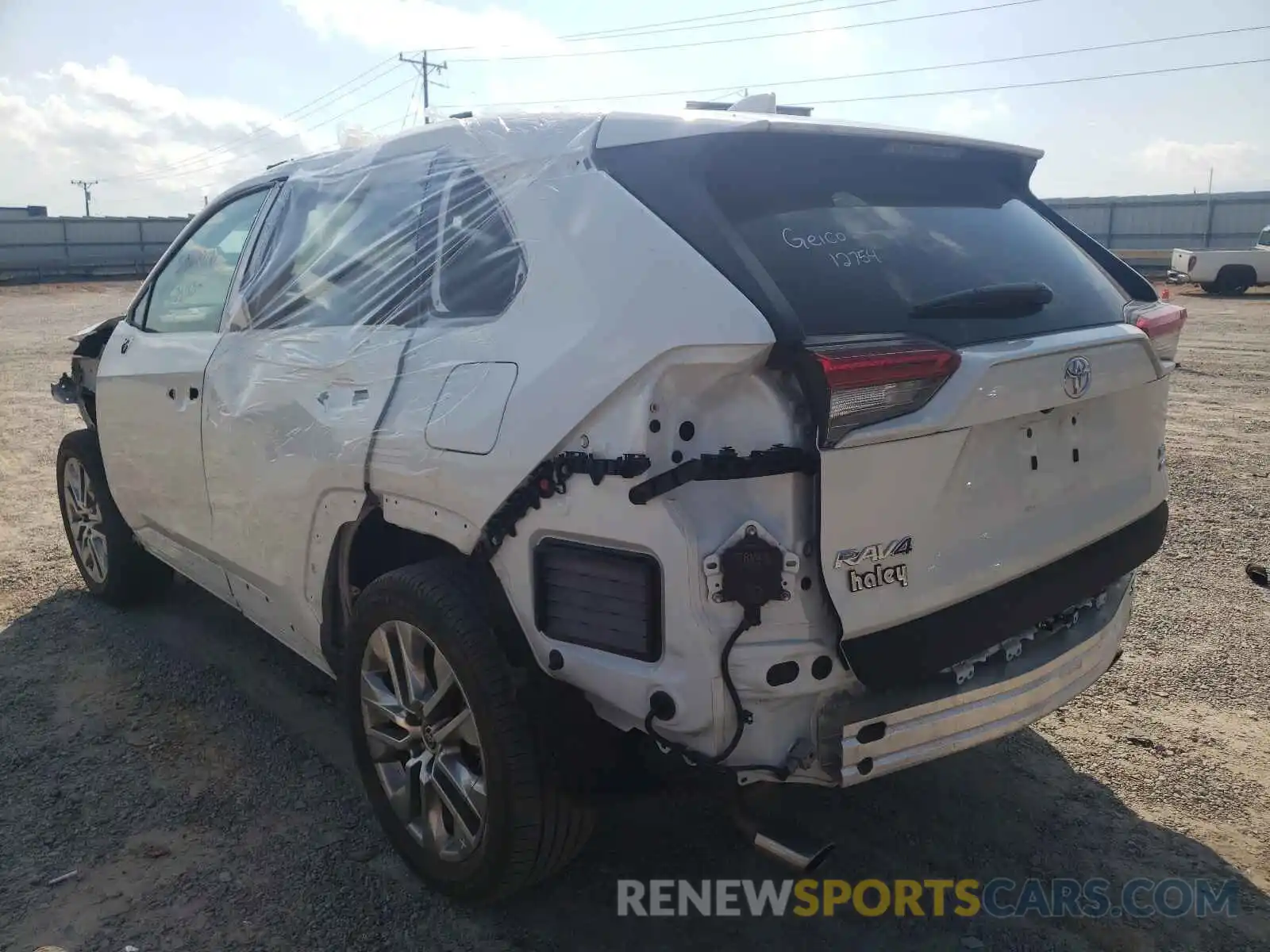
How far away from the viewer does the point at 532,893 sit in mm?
2709

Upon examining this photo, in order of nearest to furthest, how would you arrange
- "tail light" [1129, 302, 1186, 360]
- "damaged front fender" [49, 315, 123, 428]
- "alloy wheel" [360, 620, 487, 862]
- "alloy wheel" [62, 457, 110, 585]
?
"alloy wheel" [360, 620, 487, 862] → "tail light" [1129, 302, 1186, 360] → "damaged front fender" [49, 315, 123, 428] → "alloy wheel" [62, 457, 110, 585]

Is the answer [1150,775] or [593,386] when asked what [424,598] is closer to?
[593,386]

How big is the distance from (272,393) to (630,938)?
1956 millimetres

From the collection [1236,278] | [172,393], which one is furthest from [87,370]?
[1236,278]

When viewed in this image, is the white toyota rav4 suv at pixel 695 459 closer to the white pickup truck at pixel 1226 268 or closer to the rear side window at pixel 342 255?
the rear side window at pixel 342 255

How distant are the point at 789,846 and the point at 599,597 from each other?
2.19ft

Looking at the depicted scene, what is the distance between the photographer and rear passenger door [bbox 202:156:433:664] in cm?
285

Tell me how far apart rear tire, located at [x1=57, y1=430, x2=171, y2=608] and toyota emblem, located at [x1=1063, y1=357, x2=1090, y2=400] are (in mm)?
4123

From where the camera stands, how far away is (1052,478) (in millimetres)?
2480

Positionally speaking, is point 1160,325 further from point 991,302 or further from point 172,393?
point 172,393

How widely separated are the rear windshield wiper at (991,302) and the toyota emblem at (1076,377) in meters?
0.17

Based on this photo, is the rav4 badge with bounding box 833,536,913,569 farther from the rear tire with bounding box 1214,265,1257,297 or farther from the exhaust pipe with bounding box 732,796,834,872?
the rear tire with bounding box 1214,265,1257,297

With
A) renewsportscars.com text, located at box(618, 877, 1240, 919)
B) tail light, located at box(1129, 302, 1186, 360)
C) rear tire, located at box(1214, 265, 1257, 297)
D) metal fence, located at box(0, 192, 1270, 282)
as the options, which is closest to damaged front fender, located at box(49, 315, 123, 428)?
renewsportscars.com text, located at box(618, 877, 1240, 919)

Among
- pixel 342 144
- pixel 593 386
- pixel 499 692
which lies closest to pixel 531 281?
pixel 593 386
